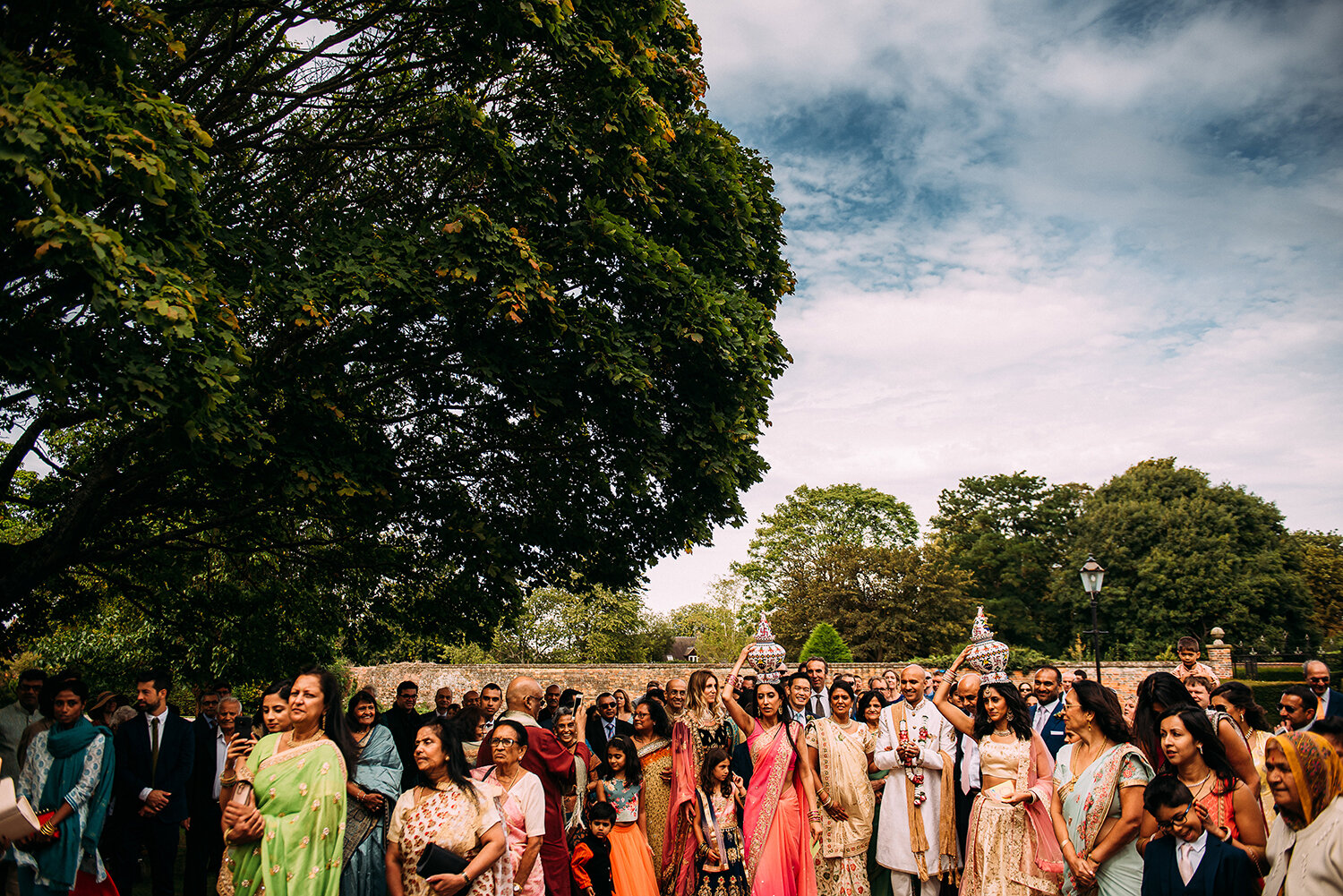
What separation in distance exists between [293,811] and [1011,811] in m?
4.71

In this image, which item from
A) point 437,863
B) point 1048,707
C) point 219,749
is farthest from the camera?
point 1048,707

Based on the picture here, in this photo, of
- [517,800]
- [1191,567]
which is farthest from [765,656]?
[1191,567]

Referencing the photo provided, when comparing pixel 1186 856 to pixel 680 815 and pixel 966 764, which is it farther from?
pixel 680 815

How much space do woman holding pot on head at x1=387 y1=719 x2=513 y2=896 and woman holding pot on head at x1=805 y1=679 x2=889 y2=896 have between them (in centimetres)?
326

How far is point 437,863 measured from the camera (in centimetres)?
436

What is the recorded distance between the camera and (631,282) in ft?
29.8

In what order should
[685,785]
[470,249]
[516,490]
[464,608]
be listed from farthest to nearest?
[464,608] → [516,490] → [470,249] → [685,785]

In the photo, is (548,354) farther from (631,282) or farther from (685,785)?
(685,785)

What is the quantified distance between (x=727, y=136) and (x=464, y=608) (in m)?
7.06

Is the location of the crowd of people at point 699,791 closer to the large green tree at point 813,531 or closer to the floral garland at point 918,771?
the floral garland at point 918,771

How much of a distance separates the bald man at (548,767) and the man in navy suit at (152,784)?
3.19m

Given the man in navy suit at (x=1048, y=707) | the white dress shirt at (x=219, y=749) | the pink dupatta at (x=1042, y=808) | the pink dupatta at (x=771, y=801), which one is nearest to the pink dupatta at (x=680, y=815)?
the pink dupatta at (x=771, y=801)

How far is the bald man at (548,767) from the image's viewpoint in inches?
240

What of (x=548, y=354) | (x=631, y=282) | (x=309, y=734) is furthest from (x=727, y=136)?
(x=309, y=734)
